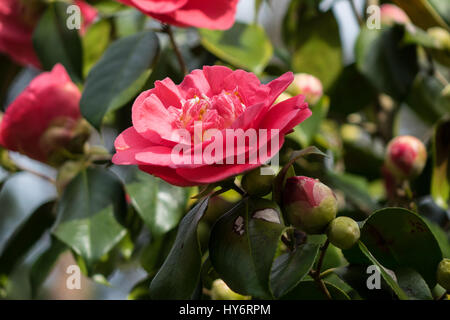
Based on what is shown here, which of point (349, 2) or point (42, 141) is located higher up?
point (349, 2)

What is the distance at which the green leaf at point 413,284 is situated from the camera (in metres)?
0.72

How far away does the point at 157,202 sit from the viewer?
1.01 metres

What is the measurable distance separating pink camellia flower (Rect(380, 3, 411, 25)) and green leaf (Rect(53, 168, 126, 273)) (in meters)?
0.67

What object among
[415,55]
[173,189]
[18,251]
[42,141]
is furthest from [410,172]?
[18,251]

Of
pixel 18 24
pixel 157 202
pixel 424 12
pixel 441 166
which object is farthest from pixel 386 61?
Answer: pixel 18 24

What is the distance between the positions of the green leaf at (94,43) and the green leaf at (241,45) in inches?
10.4

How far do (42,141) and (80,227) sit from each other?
0.23 metres

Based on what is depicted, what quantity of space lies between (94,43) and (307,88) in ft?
1.65

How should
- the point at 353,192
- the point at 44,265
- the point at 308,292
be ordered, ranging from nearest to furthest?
the point at 308,292, the point at 44,265, the point at 353,192

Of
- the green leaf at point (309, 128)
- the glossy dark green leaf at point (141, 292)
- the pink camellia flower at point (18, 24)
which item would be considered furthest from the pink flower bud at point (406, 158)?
the pink camellia flower at point (18, 24)

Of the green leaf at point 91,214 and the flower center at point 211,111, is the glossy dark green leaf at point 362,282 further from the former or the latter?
the green leaf at point 91,214

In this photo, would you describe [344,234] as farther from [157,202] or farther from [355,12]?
A: [355,12]

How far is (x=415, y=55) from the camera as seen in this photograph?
4.20 feet

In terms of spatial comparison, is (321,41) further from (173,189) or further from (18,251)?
(18,251)
